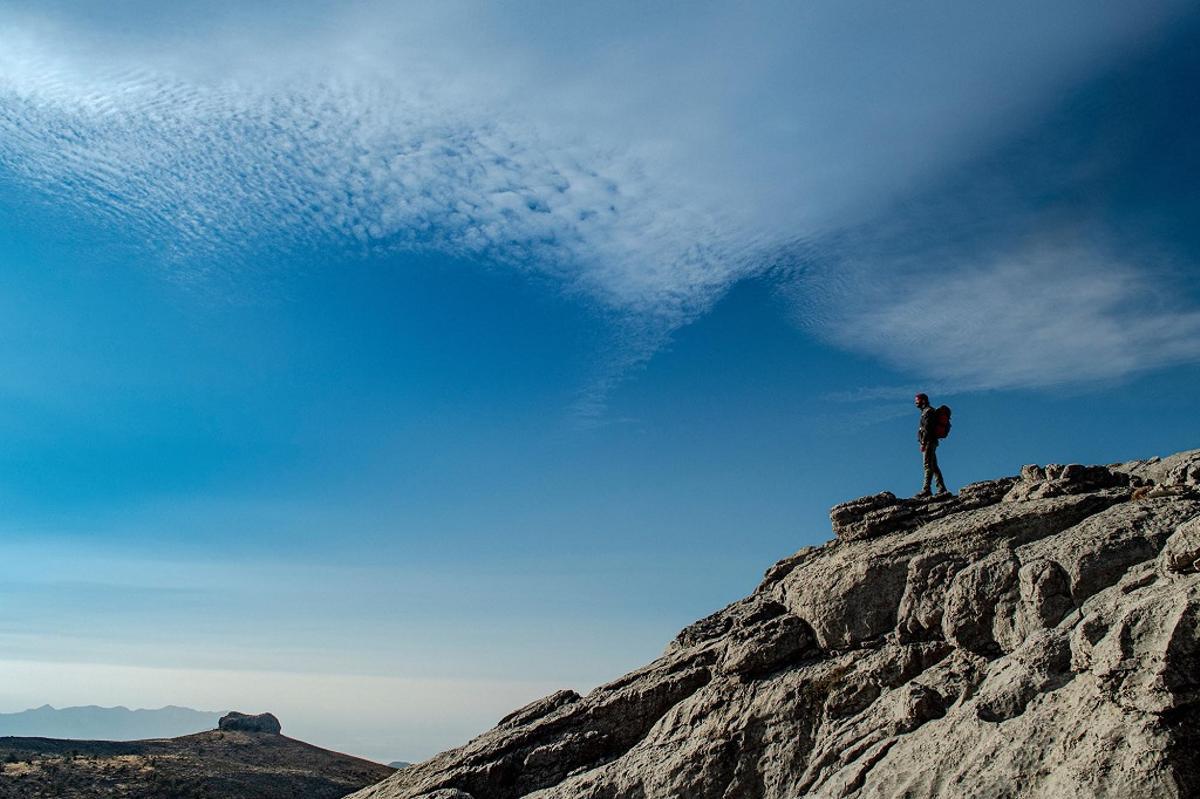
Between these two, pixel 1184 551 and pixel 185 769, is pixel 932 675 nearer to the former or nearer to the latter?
pixel 1184 551

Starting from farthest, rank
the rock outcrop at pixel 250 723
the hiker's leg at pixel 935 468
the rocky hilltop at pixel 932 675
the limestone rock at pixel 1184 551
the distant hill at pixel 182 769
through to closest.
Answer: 1. the rock outcrop at pixel 250 723
2. the distant hill at pixel 182 769
3. the hiker's leg at pixel 935 468
4. the limestone rock at pixel 1184 551
5. the rocky hilltop at pixel 932 675

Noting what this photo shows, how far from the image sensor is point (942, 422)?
2352cm

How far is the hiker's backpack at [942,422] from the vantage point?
23.5 meters

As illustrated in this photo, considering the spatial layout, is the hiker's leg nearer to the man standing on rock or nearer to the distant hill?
the man standing on rock

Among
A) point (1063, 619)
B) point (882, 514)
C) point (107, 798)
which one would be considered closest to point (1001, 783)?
point (1063, 619)

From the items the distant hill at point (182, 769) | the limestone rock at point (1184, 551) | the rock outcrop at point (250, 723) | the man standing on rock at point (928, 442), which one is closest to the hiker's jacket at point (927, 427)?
the man standing on rock at point (928, 442)

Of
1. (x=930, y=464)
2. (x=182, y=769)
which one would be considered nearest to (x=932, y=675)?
(x=930, y=464)

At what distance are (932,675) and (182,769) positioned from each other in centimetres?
4805

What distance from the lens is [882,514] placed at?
2134 centimetres

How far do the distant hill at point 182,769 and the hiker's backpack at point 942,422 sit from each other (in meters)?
41.6

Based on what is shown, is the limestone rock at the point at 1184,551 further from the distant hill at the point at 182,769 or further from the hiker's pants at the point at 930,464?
the distant hill at the point at 182,769

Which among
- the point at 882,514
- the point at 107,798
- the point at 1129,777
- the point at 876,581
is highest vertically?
the point at 882,514

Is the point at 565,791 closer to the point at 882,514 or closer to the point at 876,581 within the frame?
the point at 876,581

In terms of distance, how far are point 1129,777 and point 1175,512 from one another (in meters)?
6.77
